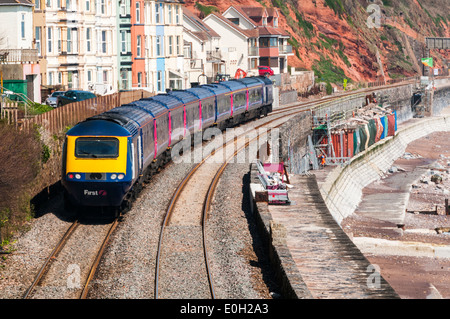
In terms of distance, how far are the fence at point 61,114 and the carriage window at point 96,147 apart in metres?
3.53

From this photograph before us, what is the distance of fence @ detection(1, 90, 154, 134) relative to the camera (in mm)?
29836

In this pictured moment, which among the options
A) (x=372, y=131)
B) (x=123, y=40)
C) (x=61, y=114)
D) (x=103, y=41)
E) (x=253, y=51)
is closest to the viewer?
(x=61, y=114)

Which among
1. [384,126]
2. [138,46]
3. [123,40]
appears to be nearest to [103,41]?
[123,40]

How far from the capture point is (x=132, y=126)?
2795 cm

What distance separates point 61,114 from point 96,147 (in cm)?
907

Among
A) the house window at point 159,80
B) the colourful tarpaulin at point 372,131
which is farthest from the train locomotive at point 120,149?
the colourful tarpaulin at point 372,131

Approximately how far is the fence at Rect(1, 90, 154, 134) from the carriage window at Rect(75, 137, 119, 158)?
353 cm

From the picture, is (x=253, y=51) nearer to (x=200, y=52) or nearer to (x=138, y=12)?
(x=200, y=52)

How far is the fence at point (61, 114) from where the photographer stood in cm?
2984

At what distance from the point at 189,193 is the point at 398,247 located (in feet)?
32.0

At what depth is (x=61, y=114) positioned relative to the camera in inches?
1351

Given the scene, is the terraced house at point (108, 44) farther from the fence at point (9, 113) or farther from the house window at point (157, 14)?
the fence at point (9, 113)
